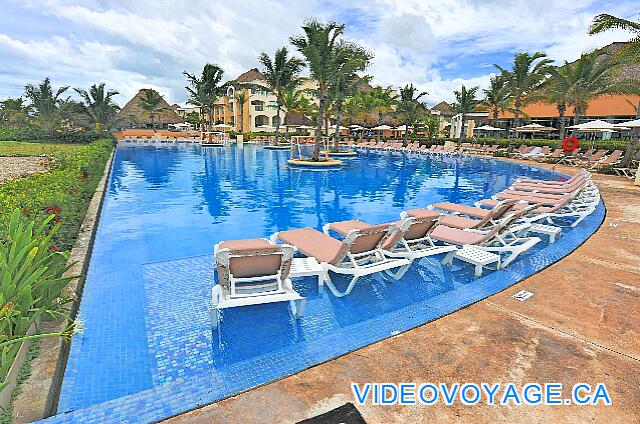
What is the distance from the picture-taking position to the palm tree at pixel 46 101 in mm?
34656

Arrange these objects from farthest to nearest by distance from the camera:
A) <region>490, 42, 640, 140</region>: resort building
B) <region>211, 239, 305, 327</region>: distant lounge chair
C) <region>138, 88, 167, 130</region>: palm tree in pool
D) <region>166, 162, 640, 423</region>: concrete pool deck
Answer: <region>138, 88, 167, 130</region>: palm tree in pool < <region>490, 42, 640, 140</region>: resort building < <region>211, 239, 305, 327</region>: distant lounge chair < <region>166, 162, 640, 423</region>: concrete pool deck

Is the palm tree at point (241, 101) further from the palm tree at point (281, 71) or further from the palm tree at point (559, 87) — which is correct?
the palm tree at point (559, 87)

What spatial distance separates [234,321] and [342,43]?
20.2m

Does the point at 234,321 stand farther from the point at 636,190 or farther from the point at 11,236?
the point at 636,190

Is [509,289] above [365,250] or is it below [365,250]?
below

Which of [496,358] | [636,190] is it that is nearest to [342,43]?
[636,190]

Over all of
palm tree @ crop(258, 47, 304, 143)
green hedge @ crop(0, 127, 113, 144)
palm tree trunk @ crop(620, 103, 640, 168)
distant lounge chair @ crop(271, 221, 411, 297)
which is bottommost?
distant lounge chair @ crop(271, 221, 411, 297)

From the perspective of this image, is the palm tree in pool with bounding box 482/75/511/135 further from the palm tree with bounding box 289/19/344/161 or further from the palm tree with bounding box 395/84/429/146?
the palm tree with bounding box 289/19/344/161

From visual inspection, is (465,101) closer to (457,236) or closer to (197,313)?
(457,236)

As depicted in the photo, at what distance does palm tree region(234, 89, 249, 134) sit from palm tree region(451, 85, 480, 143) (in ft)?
108

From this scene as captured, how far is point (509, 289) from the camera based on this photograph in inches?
183

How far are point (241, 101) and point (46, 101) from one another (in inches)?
1029

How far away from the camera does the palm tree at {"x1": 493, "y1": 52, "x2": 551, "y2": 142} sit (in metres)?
26.9

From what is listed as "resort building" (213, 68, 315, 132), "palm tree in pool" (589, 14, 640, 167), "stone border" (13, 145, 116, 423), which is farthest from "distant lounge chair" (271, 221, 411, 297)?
"resort building" (213, 68, 315, 132)
